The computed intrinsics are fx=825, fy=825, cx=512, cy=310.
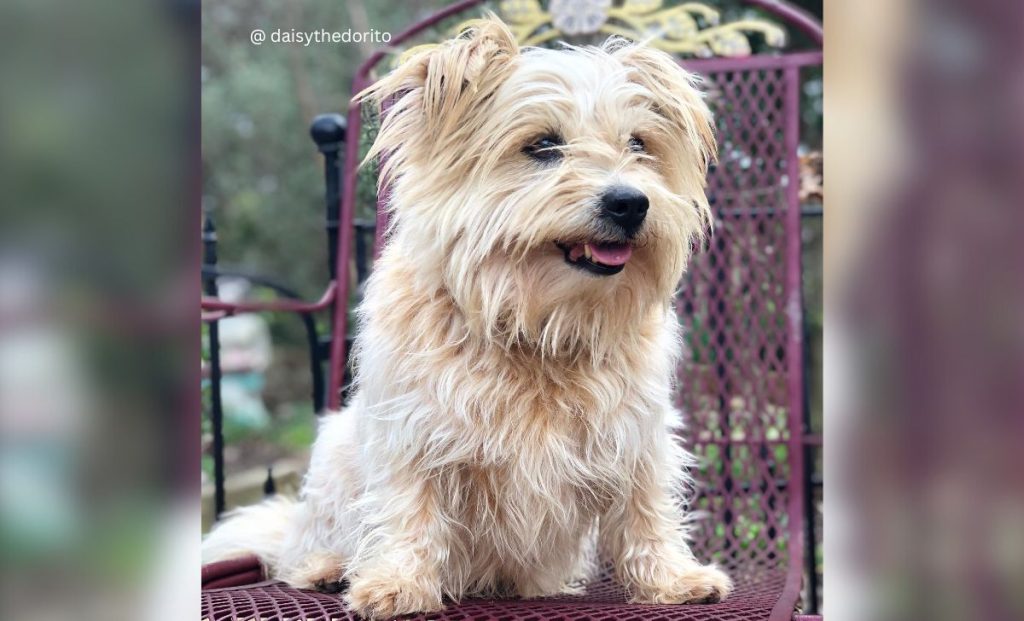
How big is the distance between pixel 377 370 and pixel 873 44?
937mm

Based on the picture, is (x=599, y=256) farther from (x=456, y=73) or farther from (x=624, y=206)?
(x=456, y=73)

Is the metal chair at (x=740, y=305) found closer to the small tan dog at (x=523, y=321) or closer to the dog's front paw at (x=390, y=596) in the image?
the small tan dog at (x=523, y=321)

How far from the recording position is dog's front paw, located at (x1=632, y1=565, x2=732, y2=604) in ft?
4.71

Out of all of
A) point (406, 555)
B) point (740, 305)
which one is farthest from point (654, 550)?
point (740, 305)

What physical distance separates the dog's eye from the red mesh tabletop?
0.73 meters

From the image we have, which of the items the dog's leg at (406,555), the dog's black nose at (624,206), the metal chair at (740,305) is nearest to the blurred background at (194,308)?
the dog's black nose at (624,206)

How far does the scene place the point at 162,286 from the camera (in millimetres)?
739

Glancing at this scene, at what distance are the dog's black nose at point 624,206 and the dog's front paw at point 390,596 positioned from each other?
2.19 feet

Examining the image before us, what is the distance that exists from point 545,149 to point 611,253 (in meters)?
0.20

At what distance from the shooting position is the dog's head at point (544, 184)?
1256 millimetres

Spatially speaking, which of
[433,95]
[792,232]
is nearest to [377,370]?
[433,95]

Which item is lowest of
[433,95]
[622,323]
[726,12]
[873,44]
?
[622,323]

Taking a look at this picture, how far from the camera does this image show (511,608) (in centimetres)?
140

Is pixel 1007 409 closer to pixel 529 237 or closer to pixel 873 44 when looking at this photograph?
pixel 873 44
